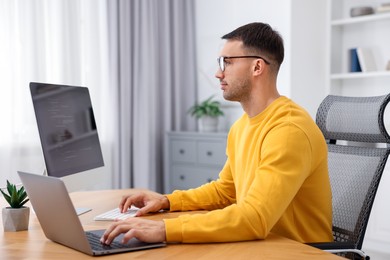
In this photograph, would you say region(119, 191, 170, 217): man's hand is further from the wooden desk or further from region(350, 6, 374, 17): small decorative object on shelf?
region(350, 6, 374, 17): small decorative object on shelf

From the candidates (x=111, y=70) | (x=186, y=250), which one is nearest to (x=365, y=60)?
(x=111, y=70)

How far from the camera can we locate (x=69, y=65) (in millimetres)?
3889

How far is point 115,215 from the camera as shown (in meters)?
1.78

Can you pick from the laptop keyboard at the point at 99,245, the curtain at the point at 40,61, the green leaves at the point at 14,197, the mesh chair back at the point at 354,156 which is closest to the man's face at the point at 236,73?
the mesh chair back at the point at 354,156

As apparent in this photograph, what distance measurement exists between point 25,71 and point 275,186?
2692 millimetres

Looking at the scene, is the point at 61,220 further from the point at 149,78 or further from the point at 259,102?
the point at 149,78

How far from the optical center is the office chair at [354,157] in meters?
1.74

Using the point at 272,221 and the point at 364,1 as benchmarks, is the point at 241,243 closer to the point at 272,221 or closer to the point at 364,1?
the point at 272,221

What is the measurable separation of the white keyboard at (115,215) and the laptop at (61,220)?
0.93 ft

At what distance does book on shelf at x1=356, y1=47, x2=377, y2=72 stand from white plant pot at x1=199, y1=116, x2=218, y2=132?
125 centimetres

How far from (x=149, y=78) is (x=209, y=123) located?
25.4 inches

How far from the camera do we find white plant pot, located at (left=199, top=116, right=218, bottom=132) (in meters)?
4.34

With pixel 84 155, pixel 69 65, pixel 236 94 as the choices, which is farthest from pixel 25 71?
pixel 236 94

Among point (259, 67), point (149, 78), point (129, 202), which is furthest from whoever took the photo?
point (149, 78)
